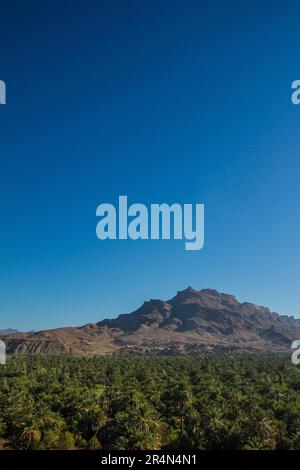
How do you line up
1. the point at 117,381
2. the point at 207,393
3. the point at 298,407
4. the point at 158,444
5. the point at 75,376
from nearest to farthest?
the point at 158,444, the point at 298,407, the point at 207,393, the point at 117,381, the point at 75,376

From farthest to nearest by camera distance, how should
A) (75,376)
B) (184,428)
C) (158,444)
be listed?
1. (75,376)
2. (184,428)
3. (158,444)

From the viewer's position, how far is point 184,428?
80000mm

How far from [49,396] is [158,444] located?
33.0 m

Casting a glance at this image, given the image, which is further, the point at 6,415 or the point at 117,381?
the point at 117,381

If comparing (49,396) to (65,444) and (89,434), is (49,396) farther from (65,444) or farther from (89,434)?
(65,444)
